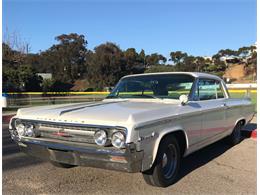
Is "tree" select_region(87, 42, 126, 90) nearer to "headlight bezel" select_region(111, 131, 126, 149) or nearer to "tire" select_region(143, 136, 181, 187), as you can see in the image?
"tire" select_region(143, 136, 181, 187)

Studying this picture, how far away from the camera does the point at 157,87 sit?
6039 millimetres

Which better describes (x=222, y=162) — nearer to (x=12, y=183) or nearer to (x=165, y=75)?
(x=165, y=75)

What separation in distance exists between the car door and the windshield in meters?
0.26

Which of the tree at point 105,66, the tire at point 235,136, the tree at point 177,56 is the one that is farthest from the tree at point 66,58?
the tire at point 235,136

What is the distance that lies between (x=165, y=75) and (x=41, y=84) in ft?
153

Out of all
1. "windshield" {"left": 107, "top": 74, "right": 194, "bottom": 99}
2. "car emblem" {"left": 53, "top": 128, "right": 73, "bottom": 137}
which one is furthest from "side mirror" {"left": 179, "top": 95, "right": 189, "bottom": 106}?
"car emblem" {"left": 53, "top": 128, "right": 73, "bottom": 137}

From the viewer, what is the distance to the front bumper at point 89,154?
4105mm

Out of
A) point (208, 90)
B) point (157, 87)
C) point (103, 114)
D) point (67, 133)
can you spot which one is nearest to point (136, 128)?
point (103, 114)

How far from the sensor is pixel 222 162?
248 inches

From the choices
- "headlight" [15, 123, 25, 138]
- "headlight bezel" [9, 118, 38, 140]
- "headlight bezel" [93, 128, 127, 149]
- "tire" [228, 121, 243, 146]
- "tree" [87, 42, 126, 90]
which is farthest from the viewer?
"tree" [87, 42, 126, 90]

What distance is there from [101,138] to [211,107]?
101 inches

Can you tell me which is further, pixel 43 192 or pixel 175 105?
pixel 175 105

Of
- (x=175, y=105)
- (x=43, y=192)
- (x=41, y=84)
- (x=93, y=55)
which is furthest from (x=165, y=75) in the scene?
(x=93, y=55)

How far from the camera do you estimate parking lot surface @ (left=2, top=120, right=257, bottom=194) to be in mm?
4734
